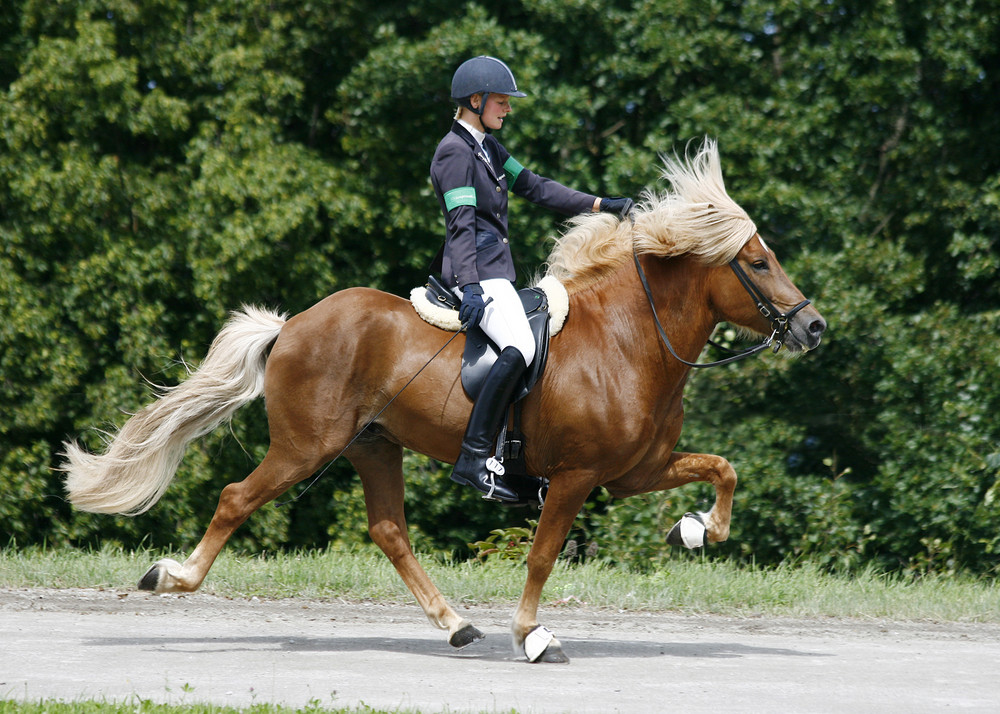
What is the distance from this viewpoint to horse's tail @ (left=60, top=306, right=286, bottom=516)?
583 centimetres

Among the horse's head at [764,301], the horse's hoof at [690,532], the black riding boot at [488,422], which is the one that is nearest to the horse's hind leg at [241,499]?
the black riding boot at [488,422]

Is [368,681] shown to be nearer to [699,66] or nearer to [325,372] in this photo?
[325,372]

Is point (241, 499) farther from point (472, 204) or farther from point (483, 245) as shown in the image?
point (472, 204)

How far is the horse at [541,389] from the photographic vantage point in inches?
207

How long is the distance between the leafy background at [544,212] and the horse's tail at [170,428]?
17.9 feet

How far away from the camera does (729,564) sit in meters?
8.26

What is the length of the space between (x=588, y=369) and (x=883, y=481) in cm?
702

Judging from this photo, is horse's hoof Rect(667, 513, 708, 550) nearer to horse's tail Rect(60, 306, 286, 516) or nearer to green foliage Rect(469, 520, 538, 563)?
horse's tail Rect(60, 306, 286, 516)

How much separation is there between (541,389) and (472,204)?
101cm

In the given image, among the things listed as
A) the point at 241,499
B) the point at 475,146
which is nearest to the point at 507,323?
the point at 475,146

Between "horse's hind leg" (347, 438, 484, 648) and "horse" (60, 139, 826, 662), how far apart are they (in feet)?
0.04

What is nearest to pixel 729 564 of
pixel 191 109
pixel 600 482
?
pixel 600 482

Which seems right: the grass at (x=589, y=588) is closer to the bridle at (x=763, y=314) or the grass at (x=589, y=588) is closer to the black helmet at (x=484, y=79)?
the bridle at (x=763, y=314)

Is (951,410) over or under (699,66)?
under
